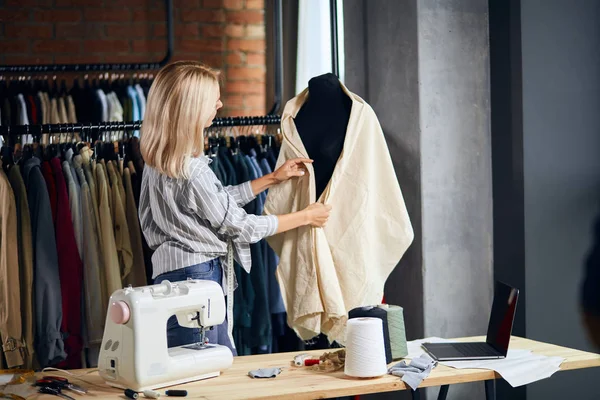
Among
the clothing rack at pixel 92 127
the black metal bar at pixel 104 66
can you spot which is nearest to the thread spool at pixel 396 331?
the clothing rack at pixel 92 127

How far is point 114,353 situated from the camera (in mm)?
2510

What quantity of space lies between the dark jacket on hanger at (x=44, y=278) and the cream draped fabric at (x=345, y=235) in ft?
2.97

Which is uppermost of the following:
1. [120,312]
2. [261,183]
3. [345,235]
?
[261,183]

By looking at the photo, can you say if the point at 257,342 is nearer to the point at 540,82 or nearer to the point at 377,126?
the point at 377,126

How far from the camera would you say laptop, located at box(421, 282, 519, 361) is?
2.76 m

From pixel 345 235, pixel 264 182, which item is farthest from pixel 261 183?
pixel 345 235

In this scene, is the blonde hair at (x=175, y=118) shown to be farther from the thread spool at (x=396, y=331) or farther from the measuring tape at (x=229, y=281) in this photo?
the thread spool at (x=396, y=331)

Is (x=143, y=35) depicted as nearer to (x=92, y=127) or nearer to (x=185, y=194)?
(x=92, y=127)

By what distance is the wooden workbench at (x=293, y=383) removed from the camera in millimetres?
2424

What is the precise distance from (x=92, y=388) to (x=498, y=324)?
1304mm

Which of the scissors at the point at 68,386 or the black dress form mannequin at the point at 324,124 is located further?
the black dress form mannequin at the point at 324,124

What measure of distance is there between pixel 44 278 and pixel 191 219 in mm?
881

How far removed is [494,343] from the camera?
2.87 meters

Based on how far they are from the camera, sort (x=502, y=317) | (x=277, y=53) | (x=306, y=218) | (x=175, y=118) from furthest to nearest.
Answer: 1. (x=277, y=53)
2. (x=306, y=218)
3. (x=175, y=118)
4. (x=502, y=317)
